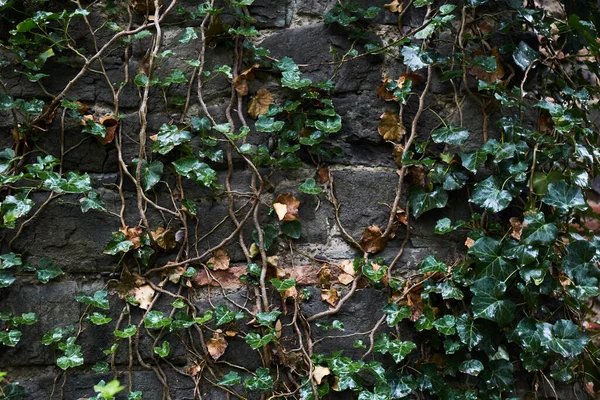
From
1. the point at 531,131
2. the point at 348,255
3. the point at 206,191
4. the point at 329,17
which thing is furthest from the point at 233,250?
the point at 531,131

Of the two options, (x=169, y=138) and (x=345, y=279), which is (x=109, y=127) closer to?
(x=169, y=138)

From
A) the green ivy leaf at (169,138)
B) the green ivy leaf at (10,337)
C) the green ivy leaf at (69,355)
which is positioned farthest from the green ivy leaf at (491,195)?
the green ivy leaf at (10,337)

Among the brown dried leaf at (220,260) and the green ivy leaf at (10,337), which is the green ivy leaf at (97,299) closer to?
the green ivy leaf at (10,337)

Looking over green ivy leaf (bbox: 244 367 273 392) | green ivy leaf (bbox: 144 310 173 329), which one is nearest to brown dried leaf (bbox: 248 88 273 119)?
green ivy leaf (bbox: 144 310 173 329)

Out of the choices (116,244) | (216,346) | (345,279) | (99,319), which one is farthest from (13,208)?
(345,279)

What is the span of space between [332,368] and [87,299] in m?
0.75

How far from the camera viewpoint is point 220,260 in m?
1.84

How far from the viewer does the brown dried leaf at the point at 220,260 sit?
6.02ft

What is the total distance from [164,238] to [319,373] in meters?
0.63

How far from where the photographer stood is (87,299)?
1745 millimetres

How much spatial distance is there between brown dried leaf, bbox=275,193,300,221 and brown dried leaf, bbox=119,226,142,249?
1.45 feet

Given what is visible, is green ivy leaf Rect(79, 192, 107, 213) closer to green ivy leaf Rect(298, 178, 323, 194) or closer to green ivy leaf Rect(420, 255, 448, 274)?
green ivy leaf Rect(298, 178, 323, 194)

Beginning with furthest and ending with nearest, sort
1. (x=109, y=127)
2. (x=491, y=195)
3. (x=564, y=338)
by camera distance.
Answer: (x=109, y=127) → (x=491, y=195) → (x=564, y=338)

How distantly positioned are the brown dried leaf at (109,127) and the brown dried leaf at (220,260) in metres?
0.51
